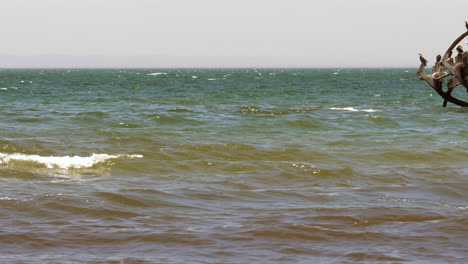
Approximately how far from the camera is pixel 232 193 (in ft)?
35.5

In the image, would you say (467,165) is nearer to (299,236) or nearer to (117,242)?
(299,236)

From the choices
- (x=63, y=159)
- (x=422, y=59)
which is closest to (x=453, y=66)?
(x=422, y=59)

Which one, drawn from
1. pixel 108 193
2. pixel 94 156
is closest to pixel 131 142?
A: pixel 94 156

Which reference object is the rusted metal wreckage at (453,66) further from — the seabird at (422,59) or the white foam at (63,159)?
the white foam at (63,159)

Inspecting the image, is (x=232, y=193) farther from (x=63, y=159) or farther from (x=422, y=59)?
(x=422, y=59)

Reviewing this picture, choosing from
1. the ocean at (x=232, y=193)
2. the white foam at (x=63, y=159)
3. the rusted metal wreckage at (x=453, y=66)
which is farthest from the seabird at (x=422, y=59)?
the white foam at (x=63, y=159)

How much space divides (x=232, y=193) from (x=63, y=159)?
492 cm

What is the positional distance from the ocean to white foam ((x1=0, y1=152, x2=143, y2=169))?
1.6 inches

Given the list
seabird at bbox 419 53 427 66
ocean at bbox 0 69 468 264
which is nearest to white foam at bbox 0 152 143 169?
ocean at bbox 0 69 468 264

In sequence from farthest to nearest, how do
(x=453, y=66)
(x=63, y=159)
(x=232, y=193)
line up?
(x=453, y=66), (x=63, y=159), (x=232, y=193)

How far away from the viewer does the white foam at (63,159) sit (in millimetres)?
13625

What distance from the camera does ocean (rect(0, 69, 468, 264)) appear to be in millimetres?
7469

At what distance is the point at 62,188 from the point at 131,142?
669 cm

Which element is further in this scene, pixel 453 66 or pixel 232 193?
pixel 453 66
